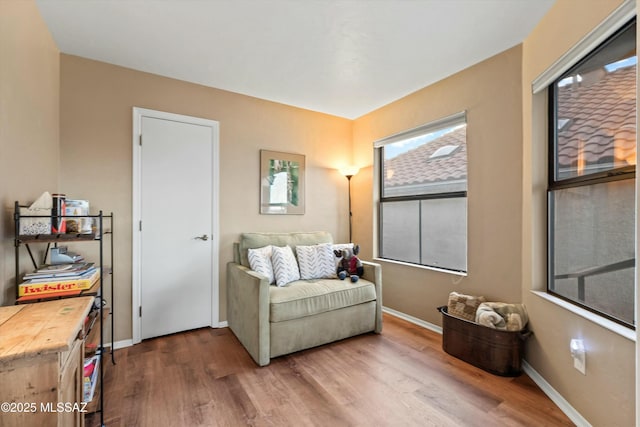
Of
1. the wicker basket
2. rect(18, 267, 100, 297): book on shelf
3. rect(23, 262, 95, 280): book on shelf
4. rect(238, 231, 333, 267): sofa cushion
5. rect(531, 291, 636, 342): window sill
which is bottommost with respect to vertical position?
the wicker basket

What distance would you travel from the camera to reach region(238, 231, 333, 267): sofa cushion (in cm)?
287

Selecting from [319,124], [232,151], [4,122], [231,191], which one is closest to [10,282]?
[4,122]

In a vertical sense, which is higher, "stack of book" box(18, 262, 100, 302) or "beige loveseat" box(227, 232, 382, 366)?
"stack of book" box(18, 262, 100, 302)

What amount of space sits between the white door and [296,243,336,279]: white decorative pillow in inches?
36.4

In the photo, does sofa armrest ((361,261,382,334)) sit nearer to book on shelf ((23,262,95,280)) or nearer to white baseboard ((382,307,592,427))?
white baseboard ((382,307,592,427))

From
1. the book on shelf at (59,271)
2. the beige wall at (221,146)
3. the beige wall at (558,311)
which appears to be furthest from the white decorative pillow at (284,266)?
the beige wall at (558,311)

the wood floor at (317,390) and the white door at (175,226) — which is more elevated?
the white door at (175,226)

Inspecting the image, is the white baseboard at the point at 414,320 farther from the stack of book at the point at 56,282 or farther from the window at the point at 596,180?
the stack of book at the point at 56,282

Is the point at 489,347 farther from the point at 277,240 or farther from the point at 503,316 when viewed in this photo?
the point at 277,240

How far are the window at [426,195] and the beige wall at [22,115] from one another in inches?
120

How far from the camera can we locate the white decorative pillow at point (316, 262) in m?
2.82

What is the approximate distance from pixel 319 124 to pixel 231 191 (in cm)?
145

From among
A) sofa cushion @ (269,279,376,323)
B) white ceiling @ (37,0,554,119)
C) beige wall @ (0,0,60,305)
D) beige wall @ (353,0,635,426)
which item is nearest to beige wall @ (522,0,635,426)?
beige wall @ (353,0,635,426)

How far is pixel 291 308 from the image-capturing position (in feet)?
7.51
